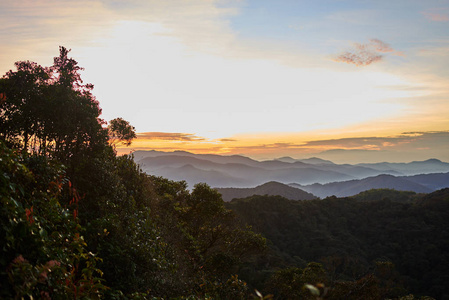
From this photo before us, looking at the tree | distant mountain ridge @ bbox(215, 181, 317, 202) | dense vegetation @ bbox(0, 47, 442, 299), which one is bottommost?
distant mountain ridge @ bbox(215, 181, 317, 202)

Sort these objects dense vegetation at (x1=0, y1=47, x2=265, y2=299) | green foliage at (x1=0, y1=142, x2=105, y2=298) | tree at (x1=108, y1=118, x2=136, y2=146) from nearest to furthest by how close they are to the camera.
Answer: green foliage at (x1=0, y1=142, x2=105, y2=298) < dense vegetation at (x1=0, y1=47, x2=265, y2=299) < tree at (x1=108, y1=118, x2=136, y2=146)

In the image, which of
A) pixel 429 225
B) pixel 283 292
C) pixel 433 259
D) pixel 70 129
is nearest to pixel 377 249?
pixel 433 259

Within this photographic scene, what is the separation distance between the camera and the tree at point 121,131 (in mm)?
16844

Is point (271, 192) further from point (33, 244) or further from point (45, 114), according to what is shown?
point (33, 244)

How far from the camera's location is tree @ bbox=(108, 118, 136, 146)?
16.8 meters

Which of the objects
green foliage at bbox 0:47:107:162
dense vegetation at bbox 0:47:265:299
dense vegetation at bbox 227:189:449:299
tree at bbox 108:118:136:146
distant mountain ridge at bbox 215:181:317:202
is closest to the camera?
dense vegetation at bbox 0:47:265:299

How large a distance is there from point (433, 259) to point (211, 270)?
197ft

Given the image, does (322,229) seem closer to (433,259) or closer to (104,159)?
(433,259)

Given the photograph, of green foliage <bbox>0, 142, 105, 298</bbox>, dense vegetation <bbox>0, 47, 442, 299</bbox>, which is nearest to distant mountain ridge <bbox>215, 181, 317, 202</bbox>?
dense vegetation <bbox>0, 47, 442, 299</bbox>

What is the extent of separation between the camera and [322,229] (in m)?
70.0

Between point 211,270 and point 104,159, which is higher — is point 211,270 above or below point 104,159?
below

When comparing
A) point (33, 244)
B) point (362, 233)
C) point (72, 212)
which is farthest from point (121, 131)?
point (362, 233)

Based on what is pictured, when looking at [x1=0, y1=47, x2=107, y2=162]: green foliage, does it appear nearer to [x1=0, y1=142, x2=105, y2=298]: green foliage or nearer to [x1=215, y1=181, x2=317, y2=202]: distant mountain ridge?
[x1=0, y1=142, x2=105, y2=298]: green foliage

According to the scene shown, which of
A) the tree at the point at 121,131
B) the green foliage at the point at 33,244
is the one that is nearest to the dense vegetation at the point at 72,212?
the green foliage at the point at 33,244
